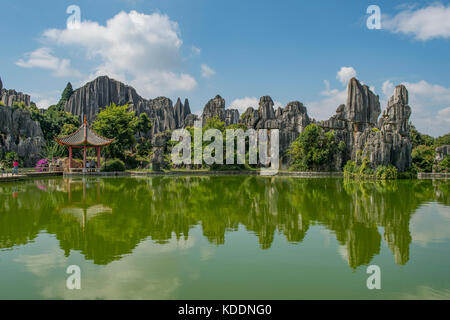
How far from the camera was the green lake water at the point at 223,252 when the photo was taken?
3.54 m

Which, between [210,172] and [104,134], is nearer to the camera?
[210,172]

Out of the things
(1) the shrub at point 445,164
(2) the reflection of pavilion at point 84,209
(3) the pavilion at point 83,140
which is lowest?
(2) the reflection of pavilion at point 84,209

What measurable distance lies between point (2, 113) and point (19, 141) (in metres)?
2.39

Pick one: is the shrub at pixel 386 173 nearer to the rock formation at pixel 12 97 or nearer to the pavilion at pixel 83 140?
the pavilion at pixel 83 140

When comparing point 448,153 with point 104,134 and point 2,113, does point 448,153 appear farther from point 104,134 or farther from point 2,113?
point 2,113

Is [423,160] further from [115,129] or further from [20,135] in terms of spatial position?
[20,135]

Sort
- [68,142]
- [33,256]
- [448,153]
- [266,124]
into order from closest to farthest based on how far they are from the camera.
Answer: [33,256]
[68,142]
[448,153]
[266,124]

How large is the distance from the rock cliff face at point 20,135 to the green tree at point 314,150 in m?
20.9

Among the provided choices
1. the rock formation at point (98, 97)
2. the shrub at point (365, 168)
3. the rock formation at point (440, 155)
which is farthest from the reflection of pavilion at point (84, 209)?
the rock formation at point (98, 97)

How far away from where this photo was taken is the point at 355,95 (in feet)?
103

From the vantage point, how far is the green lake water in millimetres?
3544

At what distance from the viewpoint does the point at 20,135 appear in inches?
1079
